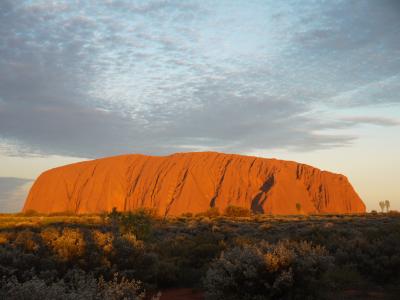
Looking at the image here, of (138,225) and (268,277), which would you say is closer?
(268,277)

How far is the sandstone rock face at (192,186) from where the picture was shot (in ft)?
256

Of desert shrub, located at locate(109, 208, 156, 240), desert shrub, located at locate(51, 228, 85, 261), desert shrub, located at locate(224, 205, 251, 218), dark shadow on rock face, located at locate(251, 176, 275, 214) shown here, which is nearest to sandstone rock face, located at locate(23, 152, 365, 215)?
dark shadow on rock face, located at locate(251, 176, 275, 214)

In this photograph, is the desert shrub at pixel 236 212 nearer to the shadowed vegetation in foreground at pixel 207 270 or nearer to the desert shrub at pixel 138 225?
the desert shrub at pixel 138 225

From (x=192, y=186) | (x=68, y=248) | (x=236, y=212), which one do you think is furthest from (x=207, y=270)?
(x=192, y=186)

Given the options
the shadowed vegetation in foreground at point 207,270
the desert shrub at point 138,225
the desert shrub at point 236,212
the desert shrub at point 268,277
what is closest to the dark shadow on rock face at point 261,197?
the desert shrub at point 236,212

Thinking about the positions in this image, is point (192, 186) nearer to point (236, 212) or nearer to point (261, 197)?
point (261, 197)

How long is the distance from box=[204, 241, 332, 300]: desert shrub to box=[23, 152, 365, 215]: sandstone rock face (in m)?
65.4

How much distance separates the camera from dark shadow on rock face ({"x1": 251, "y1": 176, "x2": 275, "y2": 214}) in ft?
240

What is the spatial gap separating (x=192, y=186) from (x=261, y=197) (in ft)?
45.1

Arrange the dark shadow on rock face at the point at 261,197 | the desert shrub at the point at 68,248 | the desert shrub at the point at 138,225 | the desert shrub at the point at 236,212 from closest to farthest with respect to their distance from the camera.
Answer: the desert shrub at the point at 68,248 < the desert shrub at the point at 138,225 < the desert shrub at the point at 236,212 < the dark shadow on rock face at the point at 261,197

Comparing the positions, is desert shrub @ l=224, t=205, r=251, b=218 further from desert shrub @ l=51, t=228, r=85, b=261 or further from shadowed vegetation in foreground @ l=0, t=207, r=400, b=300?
desert shrub @ l=51, t=228, r=85, b=261

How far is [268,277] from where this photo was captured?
8.17 meters

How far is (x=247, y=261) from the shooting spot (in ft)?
27.1

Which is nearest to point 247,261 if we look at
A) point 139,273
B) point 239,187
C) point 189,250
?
point 139,273
